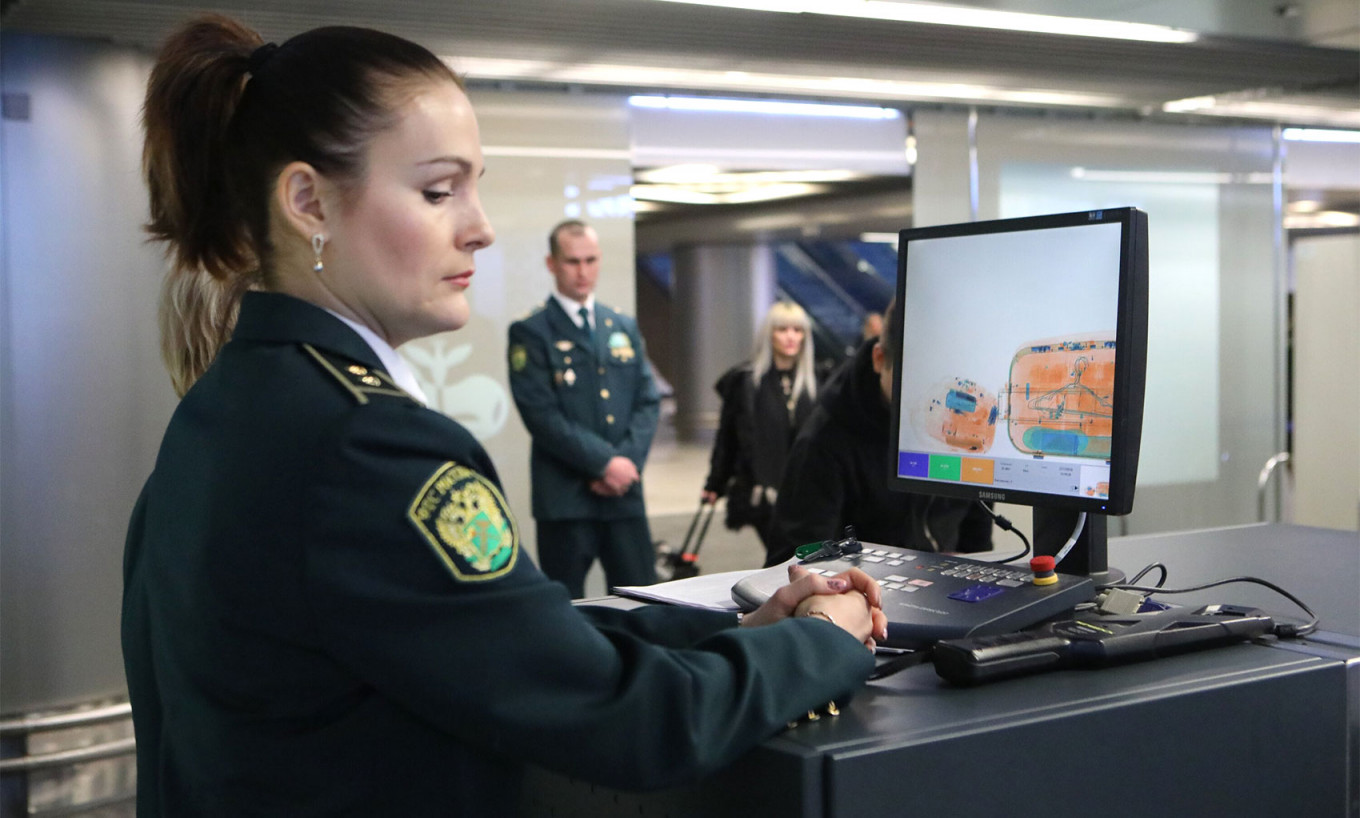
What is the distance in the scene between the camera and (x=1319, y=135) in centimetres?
789

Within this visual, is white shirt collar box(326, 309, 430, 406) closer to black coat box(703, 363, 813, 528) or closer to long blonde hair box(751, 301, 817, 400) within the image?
black coat box(703, 363, 813, 528)

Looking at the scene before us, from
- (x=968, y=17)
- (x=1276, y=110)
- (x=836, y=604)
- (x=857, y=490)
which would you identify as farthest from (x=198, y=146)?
(x=1276, y=110)

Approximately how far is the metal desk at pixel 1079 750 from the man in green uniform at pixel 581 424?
10.5 feet

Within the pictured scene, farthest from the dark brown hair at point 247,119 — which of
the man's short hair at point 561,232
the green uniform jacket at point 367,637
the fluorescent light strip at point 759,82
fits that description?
the fluorescent light strip at point 759,82

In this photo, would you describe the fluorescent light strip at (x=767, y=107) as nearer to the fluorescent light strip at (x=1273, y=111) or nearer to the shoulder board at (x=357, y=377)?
the fluorescent light strip at (x=1273, y=111)

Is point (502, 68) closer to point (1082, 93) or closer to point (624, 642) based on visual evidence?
point (1082, 93)

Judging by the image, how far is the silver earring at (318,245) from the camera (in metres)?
1.02

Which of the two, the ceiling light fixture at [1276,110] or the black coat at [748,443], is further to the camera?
the ceiling light fixture at [1276,110]

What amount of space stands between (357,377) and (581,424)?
3.69m

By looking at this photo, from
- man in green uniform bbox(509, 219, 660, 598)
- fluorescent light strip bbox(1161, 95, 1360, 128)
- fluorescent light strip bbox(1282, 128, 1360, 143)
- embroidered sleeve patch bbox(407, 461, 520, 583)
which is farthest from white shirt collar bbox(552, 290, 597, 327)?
fluorescent light strip bbox(1282, 128, 1360, 143)

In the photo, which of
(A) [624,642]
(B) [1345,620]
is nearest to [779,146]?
(B) [1345,620]

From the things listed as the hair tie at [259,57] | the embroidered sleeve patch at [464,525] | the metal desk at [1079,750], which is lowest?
the metal desk at [1079,750]

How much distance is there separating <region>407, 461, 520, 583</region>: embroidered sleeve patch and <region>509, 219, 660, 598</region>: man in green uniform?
3530mm

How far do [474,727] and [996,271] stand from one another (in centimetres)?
98
